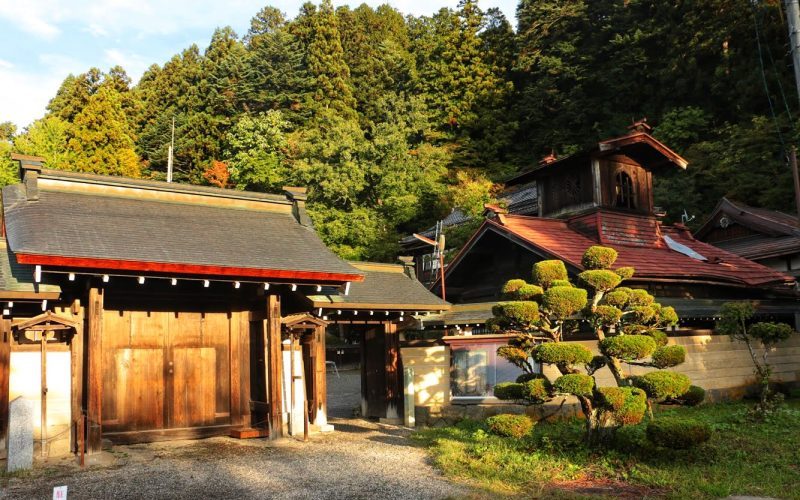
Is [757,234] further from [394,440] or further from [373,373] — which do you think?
[394,440]

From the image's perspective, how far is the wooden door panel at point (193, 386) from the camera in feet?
45.1

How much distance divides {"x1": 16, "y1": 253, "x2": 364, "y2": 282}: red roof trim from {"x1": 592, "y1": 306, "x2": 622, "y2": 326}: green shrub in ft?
18.1

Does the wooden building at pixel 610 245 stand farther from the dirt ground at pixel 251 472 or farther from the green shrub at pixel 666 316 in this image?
the green shrub at pixel 666 316

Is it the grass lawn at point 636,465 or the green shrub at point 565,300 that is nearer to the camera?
the grass lawn at point 636,465

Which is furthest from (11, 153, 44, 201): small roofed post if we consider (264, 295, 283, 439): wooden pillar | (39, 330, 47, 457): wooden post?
(264, 295, 283, 439): wooden pillar

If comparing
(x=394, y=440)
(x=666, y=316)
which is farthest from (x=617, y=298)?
(x=394, y=440)

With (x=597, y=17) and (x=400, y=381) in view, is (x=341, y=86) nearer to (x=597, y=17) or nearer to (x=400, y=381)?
(x=597, y=17)

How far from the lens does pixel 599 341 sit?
9.99 meters

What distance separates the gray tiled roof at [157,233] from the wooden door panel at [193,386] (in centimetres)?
257

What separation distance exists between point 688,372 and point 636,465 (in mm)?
7049

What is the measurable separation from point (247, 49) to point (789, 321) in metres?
53.4

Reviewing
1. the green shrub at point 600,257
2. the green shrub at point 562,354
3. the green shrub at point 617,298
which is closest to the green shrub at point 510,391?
the green shrub at point 562,354

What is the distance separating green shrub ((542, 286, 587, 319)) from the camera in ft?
33.2

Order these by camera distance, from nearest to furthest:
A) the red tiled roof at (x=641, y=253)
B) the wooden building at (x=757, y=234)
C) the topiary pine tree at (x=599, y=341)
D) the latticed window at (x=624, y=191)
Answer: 1. the topiary pine tree at (x=599, y=341)
2. the red tiled roof at (x=641, y=253)
3. the latticed window at (x=624, y=191)
4. the wooden building at (x=757, y=234)
